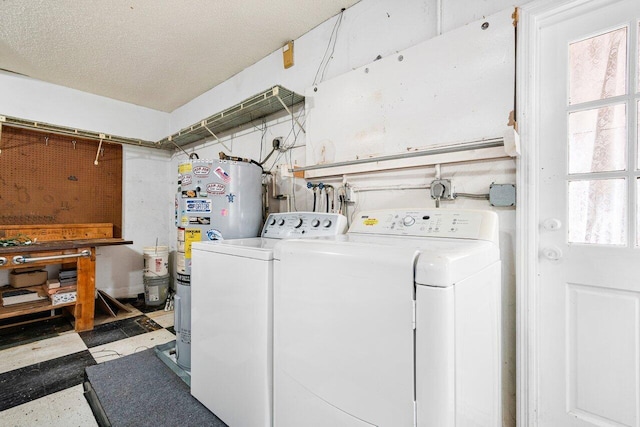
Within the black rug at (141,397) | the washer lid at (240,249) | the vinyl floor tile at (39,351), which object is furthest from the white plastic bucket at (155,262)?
the washer lid at (240,249)

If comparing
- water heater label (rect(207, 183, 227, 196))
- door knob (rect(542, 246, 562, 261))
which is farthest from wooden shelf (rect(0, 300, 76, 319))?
door knob (rect(542, 246, 562, 261))

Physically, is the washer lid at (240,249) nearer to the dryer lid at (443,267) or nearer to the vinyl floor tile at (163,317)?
the dryer lid at (443,267)

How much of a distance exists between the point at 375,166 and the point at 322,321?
1092mm

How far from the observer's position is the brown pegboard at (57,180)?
2922mm

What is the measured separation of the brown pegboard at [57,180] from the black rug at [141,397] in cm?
208

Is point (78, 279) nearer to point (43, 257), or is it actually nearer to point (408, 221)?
point (43, 257)

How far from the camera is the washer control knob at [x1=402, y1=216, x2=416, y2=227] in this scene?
1378 millimetres

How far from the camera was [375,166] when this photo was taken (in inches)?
69.4

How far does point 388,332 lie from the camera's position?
80cm

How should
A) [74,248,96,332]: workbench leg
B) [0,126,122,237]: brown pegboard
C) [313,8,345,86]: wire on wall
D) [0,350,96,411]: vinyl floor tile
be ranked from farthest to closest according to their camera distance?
[0,126,122,237]: brown pegboard < [74,248,96,332]: workbench leg < [313,8,345,86]: wire on wall < [0,350,96,411]: vinyl floor tile

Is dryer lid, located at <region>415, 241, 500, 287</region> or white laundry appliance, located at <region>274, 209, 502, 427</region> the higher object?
dryer lid, located at <region>415, 241, 500, 287</region>

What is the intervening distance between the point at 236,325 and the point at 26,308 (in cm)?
258

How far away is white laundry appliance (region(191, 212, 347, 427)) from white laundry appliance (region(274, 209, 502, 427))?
0.33 feet

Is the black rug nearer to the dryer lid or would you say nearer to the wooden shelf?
the wooden shelf
